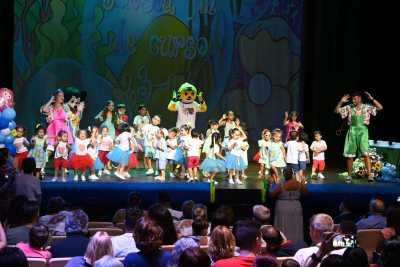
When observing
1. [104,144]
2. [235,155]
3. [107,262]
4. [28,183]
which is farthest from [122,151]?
[107,262]

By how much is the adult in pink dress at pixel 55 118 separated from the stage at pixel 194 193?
2.35 ft

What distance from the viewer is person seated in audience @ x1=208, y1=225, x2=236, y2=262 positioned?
4.02 metres

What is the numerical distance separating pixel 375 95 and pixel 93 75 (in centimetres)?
625

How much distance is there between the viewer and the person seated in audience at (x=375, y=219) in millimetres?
6070

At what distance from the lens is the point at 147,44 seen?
14.7 meters

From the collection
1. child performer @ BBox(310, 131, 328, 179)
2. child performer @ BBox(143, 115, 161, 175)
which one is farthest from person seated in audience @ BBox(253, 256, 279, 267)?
child performer @ BBox(310, 131, 328, 179)

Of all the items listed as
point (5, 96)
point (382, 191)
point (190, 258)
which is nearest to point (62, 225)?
point (190, 258)

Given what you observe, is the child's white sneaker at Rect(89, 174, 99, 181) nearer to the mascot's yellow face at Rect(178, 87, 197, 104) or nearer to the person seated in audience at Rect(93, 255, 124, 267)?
the mascot's yellow face at Rect(178, 87, 197, 104)

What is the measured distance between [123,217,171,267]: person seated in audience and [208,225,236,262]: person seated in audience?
0.29m

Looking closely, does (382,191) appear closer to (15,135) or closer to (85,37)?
(15,135)

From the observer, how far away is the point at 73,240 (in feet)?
15.7

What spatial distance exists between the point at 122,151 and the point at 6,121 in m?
1.89

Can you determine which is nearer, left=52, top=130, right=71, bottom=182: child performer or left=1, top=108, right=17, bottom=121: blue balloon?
left=1, top=108, right=17, bottom=121: blue balloon

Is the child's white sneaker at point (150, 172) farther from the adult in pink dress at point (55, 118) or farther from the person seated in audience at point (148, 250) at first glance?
the person seated in audience at point (148, 250)
